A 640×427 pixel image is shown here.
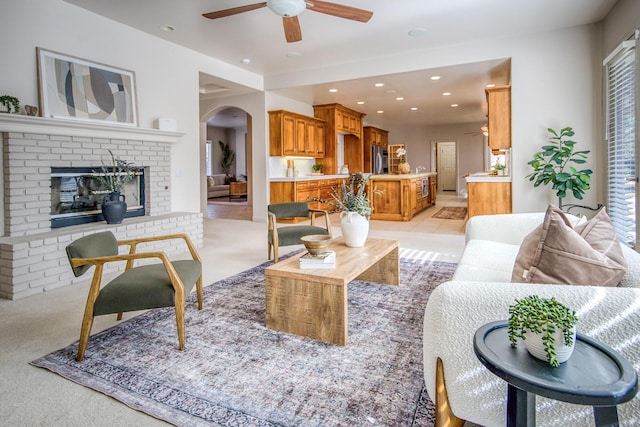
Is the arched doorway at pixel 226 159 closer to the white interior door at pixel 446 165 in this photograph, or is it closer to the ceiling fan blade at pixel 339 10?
the white interior door at pixel 446 165

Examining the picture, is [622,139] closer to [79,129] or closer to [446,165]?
[79,129]

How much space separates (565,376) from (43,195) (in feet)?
14.7

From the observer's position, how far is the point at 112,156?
14.5ft

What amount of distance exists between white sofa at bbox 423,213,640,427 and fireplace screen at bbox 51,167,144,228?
4.17 metres

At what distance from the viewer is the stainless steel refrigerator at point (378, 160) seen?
11701 millimetres

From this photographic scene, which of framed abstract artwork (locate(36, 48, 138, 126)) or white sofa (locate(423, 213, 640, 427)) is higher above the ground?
framed abstract artwork (locate(36, 48, 138, 126))

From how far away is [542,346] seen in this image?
3.28ft

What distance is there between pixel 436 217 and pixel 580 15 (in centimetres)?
439

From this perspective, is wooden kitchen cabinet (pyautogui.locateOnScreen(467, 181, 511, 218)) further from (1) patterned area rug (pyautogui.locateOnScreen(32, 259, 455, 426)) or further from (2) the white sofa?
(2) the white sofa

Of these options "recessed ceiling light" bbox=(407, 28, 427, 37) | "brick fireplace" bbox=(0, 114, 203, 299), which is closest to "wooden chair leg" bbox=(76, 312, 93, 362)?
"brick fireplace" bbox=(0, 114, 203, 299)

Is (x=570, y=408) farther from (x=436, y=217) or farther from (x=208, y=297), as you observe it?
(x=436, y=217)

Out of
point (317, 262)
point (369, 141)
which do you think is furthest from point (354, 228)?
point (369, 141)

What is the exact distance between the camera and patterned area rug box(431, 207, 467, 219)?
824 cm

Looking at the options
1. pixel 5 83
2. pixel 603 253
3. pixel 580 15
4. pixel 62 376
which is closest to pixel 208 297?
pixel 62 376
